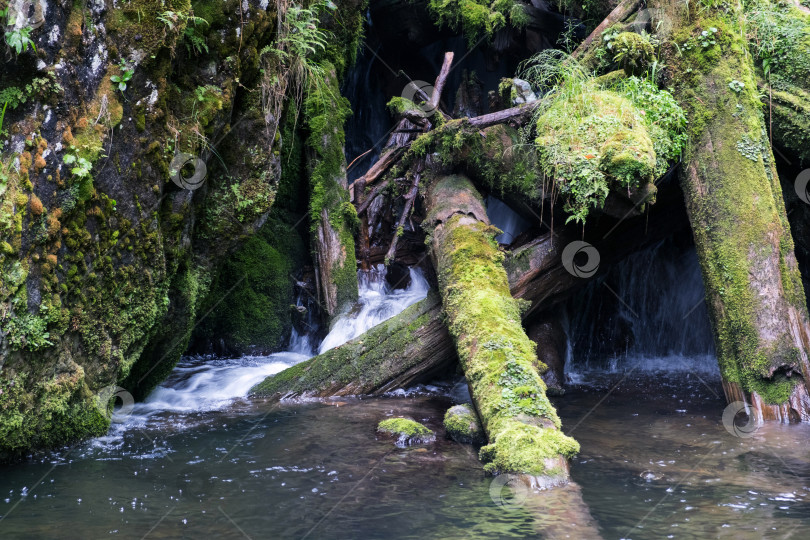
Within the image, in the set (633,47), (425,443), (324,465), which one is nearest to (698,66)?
(633,47)

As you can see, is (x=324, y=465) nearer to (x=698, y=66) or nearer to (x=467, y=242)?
(x=467, y=242)

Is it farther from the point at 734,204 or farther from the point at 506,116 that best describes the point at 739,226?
the point at 506,116

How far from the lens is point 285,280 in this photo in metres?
8.65

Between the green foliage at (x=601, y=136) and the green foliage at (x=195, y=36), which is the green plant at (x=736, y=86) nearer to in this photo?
the green foliage at (x=601, y=136)

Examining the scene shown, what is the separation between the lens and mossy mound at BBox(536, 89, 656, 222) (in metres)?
5.33

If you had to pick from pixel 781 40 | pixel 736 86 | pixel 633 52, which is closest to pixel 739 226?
pixel 736 86

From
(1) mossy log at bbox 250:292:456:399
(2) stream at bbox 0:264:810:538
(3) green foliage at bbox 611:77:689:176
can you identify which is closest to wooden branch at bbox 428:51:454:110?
(3) green foliage at bbox 611:77:689:176

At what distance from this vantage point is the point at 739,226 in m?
5.78

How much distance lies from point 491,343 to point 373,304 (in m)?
2.88

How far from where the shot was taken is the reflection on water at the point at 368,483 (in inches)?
136

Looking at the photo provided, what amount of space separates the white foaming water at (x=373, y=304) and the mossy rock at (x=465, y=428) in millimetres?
2312

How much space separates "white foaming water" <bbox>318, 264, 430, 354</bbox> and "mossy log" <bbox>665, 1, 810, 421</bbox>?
3385 mm

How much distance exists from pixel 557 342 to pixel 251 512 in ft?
15.4

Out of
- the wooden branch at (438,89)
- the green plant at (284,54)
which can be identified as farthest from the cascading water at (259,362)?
the green plant at (284,54)
